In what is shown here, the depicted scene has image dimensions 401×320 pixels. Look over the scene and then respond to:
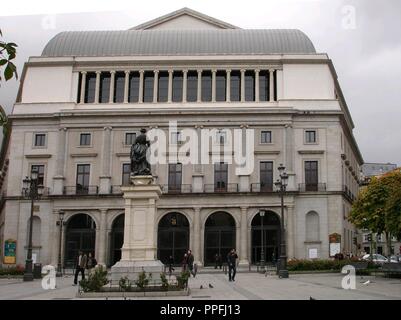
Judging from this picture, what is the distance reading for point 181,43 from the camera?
58.9m

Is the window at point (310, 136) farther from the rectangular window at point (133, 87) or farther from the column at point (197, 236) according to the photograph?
the rectangular window at point (133, 87)

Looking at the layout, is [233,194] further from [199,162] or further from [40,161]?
[40,161]

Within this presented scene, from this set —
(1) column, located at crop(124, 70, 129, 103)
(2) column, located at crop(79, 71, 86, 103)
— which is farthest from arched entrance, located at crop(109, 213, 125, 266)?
(2) column, located at crop(79, 71, 86, 103)

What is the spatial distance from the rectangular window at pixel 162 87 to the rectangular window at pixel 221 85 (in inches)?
200

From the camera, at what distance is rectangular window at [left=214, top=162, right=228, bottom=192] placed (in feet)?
175

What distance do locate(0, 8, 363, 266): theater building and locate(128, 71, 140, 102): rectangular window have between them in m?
0.11

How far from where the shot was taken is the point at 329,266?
1500 inches

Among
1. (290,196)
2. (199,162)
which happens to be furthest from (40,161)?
(290,196)

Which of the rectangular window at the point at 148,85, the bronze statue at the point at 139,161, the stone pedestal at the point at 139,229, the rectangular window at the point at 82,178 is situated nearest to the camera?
the stone pedestal at the point at 139,229

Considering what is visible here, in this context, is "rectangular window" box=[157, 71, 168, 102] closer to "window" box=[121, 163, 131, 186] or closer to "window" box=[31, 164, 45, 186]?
"window" box=[121, 163, 131, 186]

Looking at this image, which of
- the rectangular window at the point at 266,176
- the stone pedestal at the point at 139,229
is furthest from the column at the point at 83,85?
the stone pedestal at the point at 139,229

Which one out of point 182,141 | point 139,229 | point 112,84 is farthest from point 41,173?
point 139,229

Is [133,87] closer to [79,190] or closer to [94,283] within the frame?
[79,190]

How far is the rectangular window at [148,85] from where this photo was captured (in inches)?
2256
